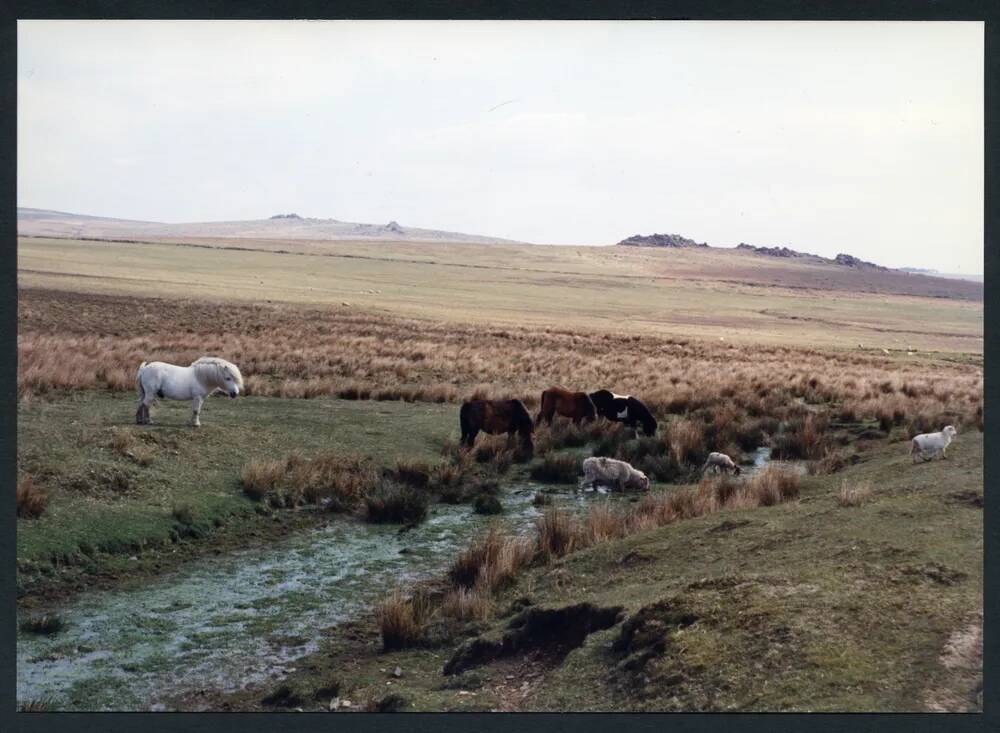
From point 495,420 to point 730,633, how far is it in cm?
1171

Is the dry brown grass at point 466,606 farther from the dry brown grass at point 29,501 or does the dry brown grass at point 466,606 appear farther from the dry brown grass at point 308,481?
the dry brown grass at point 29,501

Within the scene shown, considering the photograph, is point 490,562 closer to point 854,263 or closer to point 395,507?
point 395,507

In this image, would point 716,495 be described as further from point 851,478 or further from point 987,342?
point 987,342

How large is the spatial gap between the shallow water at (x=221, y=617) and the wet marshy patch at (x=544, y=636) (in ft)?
5.70

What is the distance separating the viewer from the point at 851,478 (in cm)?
1566

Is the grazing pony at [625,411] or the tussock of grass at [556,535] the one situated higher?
the grazing pony at [625,411]

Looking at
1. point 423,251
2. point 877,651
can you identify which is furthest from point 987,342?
point 423,251

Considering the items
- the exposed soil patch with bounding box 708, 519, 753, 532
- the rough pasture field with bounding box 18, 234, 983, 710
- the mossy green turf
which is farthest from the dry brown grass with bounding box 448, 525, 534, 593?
the mossy green turf

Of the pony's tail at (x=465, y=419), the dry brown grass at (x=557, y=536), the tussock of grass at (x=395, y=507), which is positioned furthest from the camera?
the pony's tail at (x=465, y=419)

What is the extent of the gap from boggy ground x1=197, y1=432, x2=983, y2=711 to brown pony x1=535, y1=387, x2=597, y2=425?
10169mm

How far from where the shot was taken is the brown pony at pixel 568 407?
22.1 meters

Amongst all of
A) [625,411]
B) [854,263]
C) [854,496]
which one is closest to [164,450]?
[854,496]

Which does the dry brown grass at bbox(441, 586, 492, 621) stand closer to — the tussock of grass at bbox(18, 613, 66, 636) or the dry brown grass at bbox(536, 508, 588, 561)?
the dry brown grass at bbox(536, 508, 588, 561)

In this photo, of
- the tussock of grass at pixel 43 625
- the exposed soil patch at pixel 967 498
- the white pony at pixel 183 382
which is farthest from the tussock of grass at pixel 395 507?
the exposed soil patch at pixel 967 498
